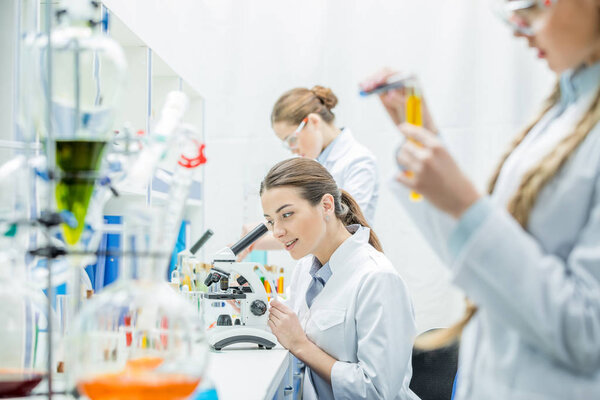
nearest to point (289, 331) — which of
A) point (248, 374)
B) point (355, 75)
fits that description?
point (248, 374)

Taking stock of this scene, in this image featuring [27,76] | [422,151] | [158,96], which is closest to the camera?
[422,151]

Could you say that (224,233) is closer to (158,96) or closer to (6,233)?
(158,96)

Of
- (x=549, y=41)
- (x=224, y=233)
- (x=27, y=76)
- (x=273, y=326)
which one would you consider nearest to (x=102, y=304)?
(x=27, y=76)

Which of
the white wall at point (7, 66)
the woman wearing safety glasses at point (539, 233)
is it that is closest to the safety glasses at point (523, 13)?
the woman wearing safety glasses at point (539, 233)

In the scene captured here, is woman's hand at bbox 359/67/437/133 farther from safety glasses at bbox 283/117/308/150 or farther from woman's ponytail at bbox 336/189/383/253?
safety glasses at bbox 283/117/308/150

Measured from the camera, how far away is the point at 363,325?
69.9 inches

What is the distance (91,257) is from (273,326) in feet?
3.80

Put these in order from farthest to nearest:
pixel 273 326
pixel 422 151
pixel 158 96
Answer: pixel 158 96, pixel 273 326, pixel 422 151

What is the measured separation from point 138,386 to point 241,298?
1.29 meters

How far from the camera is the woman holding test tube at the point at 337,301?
173 cm

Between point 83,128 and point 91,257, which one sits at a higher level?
point 83,128

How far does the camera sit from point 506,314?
728mm

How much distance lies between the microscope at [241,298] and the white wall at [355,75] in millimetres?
1557

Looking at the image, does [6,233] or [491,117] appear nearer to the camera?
[6,233]
